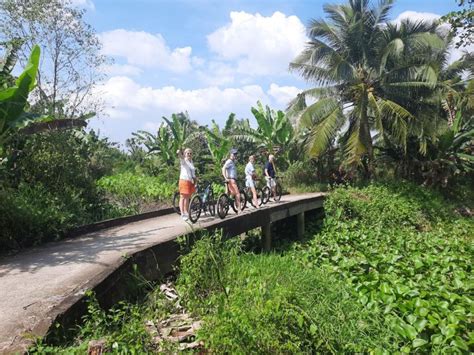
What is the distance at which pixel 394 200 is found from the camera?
15648mm

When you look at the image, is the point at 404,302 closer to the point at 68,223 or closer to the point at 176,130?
the point at 68,223

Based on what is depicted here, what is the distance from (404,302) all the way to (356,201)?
381 inches

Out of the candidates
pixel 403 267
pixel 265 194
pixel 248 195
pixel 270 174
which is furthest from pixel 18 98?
pixel 270 174

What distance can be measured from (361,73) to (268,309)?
49.2 ft

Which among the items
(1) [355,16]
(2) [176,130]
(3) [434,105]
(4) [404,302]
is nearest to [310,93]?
(1) [355,16]

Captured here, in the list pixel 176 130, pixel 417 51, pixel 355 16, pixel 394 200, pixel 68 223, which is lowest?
pixel 394 200

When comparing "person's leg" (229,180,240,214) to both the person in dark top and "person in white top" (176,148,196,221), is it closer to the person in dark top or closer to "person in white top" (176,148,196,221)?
"person in white top" (176,148,196,221)

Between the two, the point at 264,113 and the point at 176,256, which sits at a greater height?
the point at 264,113

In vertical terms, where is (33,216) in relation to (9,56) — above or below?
below

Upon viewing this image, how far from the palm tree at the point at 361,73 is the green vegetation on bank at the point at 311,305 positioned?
8095 millimetres

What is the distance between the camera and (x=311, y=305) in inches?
209

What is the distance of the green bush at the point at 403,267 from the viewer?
16.0 feet

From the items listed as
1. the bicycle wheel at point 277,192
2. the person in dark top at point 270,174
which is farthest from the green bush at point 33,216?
the bicycle wheel at point 277,192

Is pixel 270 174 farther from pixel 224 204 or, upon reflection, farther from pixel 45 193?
pixel 45 193
